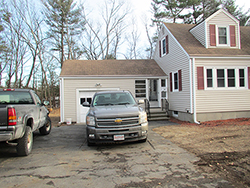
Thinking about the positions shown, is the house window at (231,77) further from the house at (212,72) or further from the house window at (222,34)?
the house window at (222,34)

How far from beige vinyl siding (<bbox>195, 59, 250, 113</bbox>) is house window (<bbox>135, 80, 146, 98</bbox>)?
4147 millimetres

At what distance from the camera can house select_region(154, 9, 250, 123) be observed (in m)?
10.5

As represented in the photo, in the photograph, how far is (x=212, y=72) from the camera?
1077cm

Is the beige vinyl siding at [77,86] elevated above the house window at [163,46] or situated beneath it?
situated beneath

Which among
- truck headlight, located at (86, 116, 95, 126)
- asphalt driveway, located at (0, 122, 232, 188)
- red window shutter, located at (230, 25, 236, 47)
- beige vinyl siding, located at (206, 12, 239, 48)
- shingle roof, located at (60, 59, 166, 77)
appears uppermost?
beige vinyl siding, located at (206, 12, 239, 48)

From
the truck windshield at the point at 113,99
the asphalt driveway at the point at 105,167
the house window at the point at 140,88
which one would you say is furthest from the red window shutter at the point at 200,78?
the asphalt driveway at the point at 105,167

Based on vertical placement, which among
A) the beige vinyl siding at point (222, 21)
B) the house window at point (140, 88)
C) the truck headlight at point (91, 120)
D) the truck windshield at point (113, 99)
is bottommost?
the truck headlight at point (91, 120)

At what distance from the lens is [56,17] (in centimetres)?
2238

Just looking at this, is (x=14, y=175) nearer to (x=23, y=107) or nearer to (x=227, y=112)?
(x=23, y=107)

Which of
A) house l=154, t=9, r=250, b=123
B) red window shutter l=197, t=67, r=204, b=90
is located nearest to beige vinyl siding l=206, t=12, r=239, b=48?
house l=154, t=9, r=250, b=123

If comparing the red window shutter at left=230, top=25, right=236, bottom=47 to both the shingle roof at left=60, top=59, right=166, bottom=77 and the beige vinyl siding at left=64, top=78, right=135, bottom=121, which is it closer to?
the shingle roof at left=60, top=59, right=166, bottom=77

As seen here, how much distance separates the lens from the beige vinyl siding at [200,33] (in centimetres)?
1162

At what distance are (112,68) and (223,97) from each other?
8082 mm

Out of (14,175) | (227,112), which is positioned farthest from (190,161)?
(227,112)
